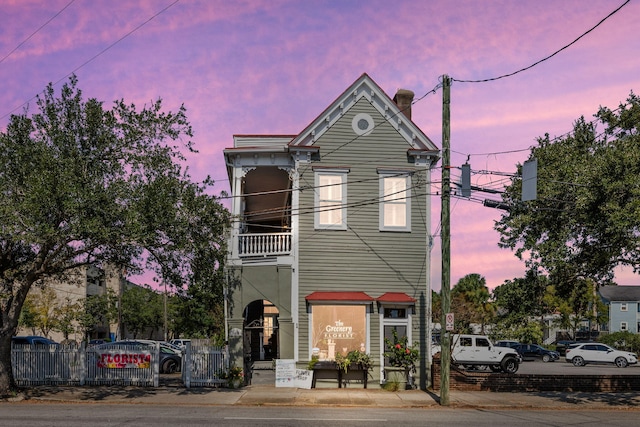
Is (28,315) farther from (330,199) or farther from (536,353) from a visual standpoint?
(536,353)

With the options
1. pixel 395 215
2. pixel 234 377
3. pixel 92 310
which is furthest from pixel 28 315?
pixel 395 215

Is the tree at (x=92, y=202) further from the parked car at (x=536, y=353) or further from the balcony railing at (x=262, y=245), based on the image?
the parked car at (x=536, y=353)

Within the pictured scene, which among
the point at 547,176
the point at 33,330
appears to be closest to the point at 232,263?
the point at 547,176

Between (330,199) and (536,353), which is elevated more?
(330,199)

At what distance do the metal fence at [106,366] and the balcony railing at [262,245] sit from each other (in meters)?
3.96

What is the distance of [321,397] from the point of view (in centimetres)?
2092

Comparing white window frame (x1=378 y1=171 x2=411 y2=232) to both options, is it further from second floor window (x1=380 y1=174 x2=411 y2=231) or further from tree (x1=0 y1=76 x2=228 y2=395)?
tree (x1=0 y1=76 x2=228 y2=395)

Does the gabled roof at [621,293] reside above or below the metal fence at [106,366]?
above

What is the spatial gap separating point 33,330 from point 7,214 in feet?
153

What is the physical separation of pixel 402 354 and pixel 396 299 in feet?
6.81

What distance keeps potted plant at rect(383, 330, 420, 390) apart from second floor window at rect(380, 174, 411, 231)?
4.53 metres

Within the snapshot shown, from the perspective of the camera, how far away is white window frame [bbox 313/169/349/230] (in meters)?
24.3

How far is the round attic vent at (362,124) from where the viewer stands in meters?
24.9

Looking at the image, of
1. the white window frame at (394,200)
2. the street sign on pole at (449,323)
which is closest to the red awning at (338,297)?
the white window frame at (394,200)
